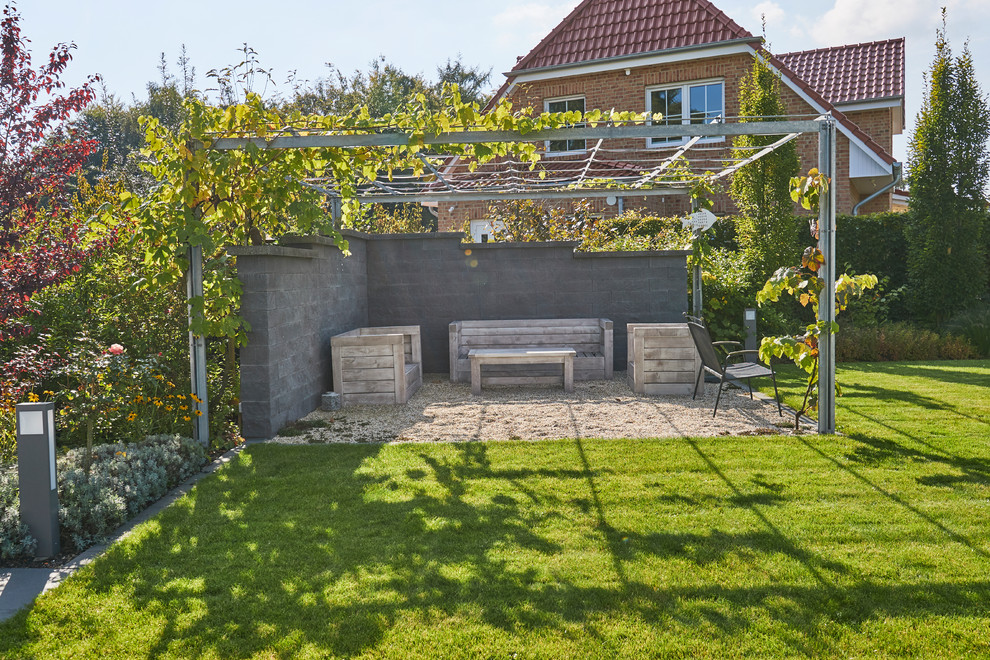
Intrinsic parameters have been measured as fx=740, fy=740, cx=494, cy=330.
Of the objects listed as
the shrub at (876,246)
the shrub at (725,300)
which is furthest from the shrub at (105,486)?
the shrub at (876,246)

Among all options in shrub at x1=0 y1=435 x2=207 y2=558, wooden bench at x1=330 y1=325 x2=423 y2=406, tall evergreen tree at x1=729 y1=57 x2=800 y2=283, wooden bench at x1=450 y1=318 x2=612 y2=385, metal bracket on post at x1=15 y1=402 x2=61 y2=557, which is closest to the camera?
metal bracket on post at x1=15 y1=402 x2=61 y2=557

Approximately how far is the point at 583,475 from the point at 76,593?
2.90m

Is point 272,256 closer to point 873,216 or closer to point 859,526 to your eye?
point 859,526

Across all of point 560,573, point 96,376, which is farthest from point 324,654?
point 96,376

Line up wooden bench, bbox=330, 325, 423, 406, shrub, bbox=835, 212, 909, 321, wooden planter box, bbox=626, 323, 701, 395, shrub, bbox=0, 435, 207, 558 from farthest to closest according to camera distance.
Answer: shrub, bbox=835, 212, 909, 321 → wooden planter box, bbox=626, 323, 701, 395 → wooden bench, bbox=330, 325, 423, 406 → shrub, bbox=0, 435, 207, 558

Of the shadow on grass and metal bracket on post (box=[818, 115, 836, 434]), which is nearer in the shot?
the shadow on grass

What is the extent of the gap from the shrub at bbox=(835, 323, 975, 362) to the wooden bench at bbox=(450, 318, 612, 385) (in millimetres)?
3959

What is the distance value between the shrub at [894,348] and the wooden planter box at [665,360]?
13.1ft

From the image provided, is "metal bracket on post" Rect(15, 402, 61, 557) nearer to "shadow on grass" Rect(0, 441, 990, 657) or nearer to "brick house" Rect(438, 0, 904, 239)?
"shadow on grass" Rect(0, 441, 990, 657)

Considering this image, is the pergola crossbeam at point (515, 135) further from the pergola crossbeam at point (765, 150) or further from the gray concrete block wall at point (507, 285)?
the gray concrete block wall at point (507, 285)

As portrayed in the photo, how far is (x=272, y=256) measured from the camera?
6.20m

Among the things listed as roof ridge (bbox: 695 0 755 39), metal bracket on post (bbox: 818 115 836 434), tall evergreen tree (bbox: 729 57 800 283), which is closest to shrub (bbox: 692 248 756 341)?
tall evergreen tree (bbox: 729 57 800 283)

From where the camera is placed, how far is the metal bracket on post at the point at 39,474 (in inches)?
141

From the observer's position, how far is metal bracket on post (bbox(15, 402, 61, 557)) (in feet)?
11.7
